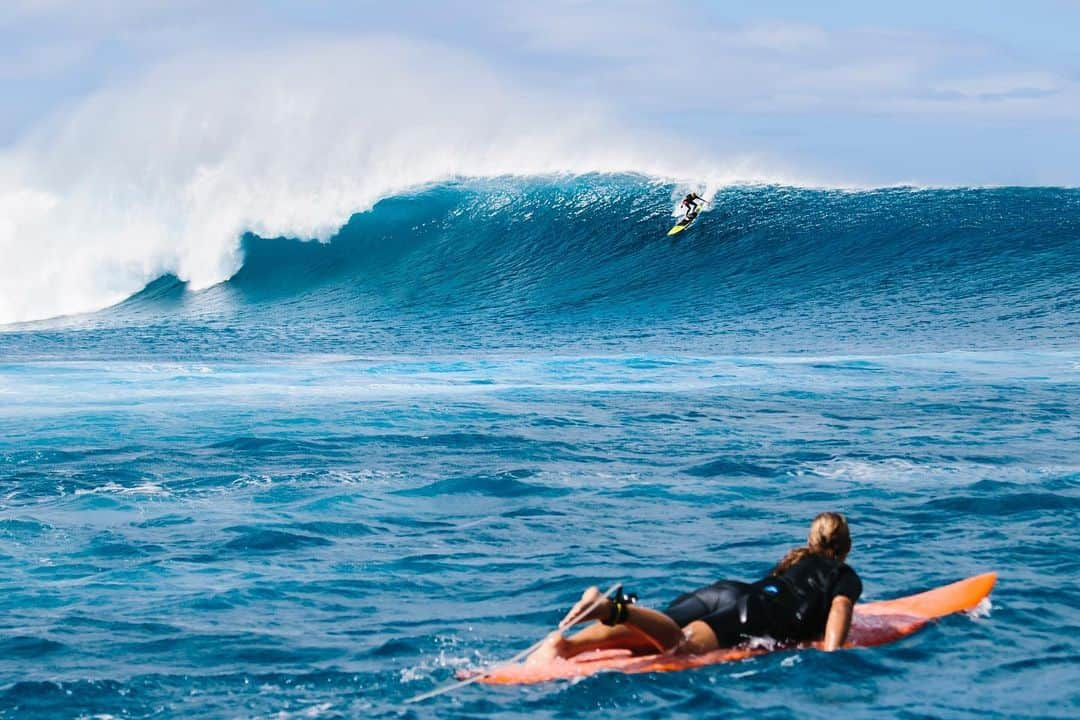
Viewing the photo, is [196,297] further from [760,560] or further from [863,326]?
[760,560]

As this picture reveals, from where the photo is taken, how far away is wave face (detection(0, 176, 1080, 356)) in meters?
23.0

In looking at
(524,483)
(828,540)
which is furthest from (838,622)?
(524,483)

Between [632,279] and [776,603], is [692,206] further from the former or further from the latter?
[776,603]

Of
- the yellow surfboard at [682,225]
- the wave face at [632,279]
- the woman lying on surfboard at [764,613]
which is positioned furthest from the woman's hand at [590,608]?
the yellow surfboard at [682,225]

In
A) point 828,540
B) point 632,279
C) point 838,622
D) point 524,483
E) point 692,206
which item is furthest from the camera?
point 692,206

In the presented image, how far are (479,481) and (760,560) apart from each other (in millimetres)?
3107

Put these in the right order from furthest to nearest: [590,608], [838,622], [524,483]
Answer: [524,483], [838,622], [590,608]

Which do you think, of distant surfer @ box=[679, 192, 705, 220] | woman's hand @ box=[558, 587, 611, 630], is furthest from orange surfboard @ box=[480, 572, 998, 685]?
distant surfer @ box=[679, 192, 705, 220]

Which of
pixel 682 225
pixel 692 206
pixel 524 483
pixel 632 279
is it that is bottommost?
pixel 524 483

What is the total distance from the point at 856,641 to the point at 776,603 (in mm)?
517

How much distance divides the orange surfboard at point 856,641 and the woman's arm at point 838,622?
0.14 metres

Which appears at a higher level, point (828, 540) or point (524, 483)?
point (828, 540)

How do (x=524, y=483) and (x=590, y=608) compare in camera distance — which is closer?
(x=590, y=608)

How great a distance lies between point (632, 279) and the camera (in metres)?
27.5
